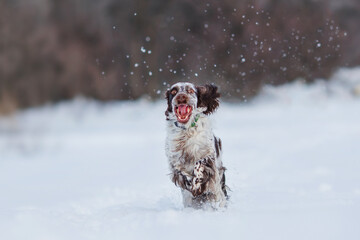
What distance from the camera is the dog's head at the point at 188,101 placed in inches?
192

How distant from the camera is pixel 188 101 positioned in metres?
4.88

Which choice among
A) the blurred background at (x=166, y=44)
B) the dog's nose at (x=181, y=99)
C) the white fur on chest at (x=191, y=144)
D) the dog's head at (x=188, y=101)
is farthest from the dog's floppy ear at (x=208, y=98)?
the blurred background at (x=166, y=44)

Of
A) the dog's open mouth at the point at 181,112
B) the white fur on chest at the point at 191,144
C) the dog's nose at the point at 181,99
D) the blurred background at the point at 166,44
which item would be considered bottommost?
the white fur on chest at the point at 191,144

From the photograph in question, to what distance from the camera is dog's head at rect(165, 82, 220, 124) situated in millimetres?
4879

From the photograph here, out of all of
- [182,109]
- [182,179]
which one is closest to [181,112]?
[182,109]

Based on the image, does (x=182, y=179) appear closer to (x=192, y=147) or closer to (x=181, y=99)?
(x=192, y=147)

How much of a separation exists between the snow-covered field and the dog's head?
69 centimetres

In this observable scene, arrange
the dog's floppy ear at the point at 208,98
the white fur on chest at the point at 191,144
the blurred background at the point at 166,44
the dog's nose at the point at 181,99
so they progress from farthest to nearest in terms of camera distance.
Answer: the blurred background at the point at 166,44
the dog's floppy ear at the point at 208,98
the white fur on chest at the point at 191,144
the dog's nose at the point at 181,99

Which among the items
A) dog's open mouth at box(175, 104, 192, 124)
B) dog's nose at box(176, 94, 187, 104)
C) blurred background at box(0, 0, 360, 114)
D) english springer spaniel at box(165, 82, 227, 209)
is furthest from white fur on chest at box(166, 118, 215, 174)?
blurred background at box(0, 0, 360, 114)

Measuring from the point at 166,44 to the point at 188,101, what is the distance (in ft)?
40.9

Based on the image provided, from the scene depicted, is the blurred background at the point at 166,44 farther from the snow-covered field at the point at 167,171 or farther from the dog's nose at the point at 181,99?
the dog's nose at the point at 181,99

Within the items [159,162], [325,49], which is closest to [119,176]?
[159,162]

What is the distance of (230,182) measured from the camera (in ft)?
22.9

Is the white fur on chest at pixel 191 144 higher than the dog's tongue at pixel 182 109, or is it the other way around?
the dog's tongue at pixel 182 109
